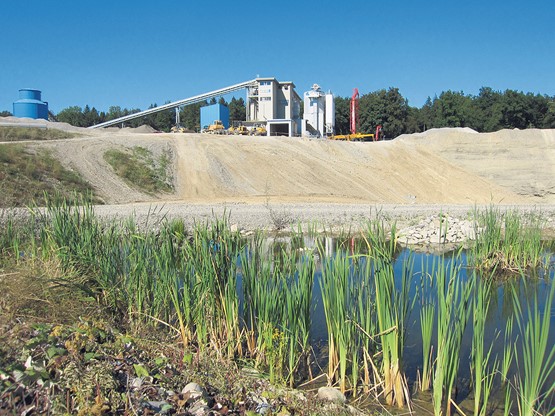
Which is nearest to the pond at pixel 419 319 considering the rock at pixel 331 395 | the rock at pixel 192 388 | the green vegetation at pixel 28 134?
the rock at pixel 331 395

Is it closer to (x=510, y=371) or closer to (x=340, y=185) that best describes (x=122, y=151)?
(x=340, y=185)

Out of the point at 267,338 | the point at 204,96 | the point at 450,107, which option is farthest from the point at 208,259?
the point at 450,107

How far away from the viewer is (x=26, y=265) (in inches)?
198

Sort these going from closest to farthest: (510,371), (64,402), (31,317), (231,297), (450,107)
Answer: (64,402) < (31,317) < (231,297) < (510,371) < (450,107)

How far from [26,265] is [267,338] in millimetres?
2773

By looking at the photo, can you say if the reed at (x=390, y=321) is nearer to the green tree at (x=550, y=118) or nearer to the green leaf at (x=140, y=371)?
the green leaf at (x=140, y=371)

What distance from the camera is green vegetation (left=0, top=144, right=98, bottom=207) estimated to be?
19.2 m

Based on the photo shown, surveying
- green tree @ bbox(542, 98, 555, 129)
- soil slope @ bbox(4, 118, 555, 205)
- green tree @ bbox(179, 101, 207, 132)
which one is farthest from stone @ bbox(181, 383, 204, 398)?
green tree @ bbox(542, 98, 555, 129)

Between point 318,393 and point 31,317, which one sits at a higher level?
point 31,317

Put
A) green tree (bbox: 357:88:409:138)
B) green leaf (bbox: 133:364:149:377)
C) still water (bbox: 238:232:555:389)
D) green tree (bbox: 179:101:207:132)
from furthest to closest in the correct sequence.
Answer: green tree (bbox: 179:101:207:132) < green tree (bbox: 357:88:409:138) < still water (bbox: 238:232:555:389) < green leaf (bbox: 133:364:149:377)

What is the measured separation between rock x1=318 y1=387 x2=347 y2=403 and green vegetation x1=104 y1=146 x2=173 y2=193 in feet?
68.3

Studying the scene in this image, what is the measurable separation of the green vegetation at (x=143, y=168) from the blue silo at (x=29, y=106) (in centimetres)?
2044

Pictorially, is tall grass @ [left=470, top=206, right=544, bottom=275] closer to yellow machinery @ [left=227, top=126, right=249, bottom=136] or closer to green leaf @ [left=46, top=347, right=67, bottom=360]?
green leaf @ [left=46, top=347, right=67, bottom=360]

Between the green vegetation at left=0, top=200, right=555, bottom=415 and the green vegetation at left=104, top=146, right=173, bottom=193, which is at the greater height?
the green vegetation at left=104, top=146, right=173, bottom=193
